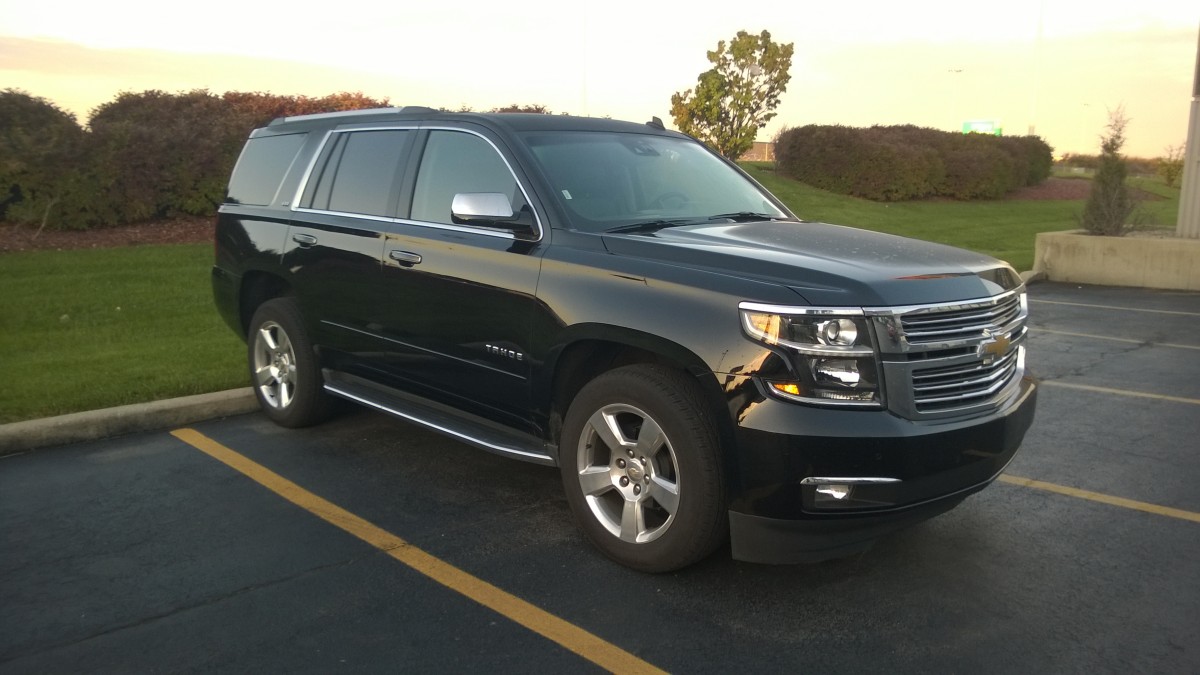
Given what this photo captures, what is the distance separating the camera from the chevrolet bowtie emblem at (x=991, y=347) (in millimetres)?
4117

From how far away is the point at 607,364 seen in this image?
4559 millimetres

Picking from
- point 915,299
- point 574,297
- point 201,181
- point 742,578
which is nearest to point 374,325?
point 574,297

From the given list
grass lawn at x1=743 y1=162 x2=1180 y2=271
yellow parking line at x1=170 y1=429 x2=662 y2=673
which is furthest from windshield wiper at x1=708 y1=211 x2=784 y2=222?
grass lawn at x1=743 y1=162 x2=1180 y2=271

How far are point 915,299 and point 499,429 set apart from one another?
216 centimetres

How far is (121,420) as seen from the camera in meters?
6.37

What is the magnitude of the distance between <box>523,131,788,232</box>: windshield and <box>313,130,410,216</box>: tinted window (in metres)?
1.04

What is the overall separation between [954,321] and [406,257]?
9.27ft

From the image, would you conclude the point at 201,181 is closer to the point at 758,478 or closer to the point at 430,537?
the point at 430,537

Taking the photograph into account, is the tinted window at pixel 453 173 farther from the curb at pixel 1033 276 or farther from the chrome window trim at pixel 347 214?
the curb at pixel 1033 276

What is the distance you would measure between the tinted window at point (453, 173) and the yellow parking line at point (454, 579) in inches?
63.4

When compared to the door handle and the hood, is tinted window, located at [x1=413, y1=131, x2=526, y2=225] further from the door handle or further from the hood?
the hood

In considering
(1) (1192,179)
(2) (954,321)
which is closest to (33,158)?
(2) (954,321)

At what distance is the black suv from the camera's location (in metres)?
3.76

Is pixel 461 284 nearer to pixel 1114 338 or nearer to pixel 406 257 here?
pixel 406 257
